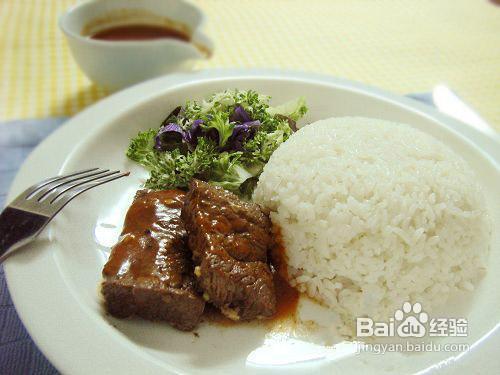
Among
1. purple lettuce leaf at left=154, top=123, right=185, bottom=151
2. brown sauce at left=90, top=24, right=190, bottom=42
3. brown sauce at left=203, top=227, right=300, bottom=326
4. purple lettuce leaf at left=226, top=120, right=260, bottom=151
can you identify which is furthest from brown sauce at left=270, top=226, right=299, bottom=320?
brown sauce at left=90, top=24, right=190, bottom=42

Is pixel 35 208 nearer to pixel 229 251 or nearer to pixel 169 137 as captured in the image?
pixel 229 251

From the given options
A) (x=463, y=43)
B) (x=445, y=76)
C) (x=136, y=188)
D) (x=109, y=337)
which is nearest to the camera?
(x=109, y=337)

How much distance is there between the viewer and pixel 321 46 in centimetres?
554

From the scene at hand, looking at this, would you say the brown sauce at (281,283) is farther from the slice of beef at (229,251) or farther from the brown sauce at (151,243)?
the brown sauce at (151,243)

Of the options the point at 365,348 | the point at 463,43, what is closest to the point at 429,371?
the point at 365,348

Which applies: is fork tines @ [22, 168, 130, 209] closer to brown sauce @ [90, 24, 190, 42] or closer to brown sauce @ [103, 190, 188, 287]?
brown sauce @ [103, 190, 188, 287]

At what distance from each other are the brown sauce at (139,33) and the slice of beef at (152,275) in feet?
7.74

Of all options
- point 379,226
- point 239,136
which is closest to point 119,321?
point 379,226

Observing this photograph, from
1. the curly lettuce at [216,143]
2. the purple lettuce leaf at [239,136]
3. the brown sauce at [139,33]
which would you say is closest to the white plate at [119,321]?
the curly lettuce at [216,143]

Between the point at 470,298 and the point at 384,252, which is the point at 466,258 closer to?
the point at 470,298

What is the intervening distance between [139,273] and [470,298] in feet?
5.82

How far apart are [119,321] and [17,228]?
67 cm

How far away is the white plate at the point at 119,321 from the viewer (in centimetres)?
203

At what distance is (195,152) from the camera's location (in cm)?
325
